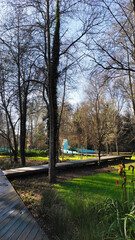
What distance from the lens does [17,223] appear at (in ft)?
8.34

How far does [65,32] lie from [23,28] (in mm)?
1793

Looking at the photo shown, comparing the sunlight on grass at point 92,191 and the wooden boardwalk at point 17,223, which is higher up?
the wooden boardwalk at point 17,223

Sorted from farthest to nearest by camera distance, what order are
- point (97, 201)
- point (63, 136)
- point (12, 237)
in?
point (63, 136) → point (97, 201) → point (12, 237)

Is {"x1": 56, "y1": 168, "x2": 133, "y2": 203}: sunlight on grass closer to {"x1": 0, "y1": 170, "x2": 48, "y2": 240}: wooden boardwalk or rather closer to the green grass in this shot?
the green grass

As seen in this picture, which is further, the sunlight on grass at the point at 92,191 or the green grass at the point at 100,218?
the sunlight on grass at the point at 92,191

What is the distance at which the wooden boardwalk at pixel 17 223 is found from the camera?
2.20 m

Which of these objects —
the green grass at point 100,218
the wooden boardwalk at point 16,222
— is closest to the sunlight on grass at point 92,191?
the green grass at point 100,218

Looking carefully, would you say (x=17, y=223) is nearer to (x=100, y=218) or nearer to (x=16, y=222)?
(x=16, y=222)

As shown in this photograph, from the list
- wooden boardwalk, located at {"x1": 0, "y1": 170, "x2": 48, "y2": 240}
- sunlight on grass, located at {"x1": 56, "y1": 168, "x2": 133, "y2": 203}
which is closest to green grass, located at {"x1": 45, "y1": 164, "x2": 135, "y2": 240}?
sunlight on grass, located at {"x1": 56, "y1": 168, "x2": 133, "y2": 203}

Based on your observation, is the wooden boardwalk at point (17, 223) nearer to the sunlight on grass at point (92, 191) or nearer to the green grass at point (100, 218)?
the green grass at point (100, 218)

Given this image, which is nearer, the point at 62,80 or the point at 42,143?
the point at 62,80

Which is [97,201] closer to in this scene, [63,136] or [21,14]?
[21,14]

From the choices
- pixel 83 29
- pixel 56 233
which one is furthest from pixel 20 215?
pixel 83 29

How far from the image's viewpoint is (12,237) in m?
2.16
